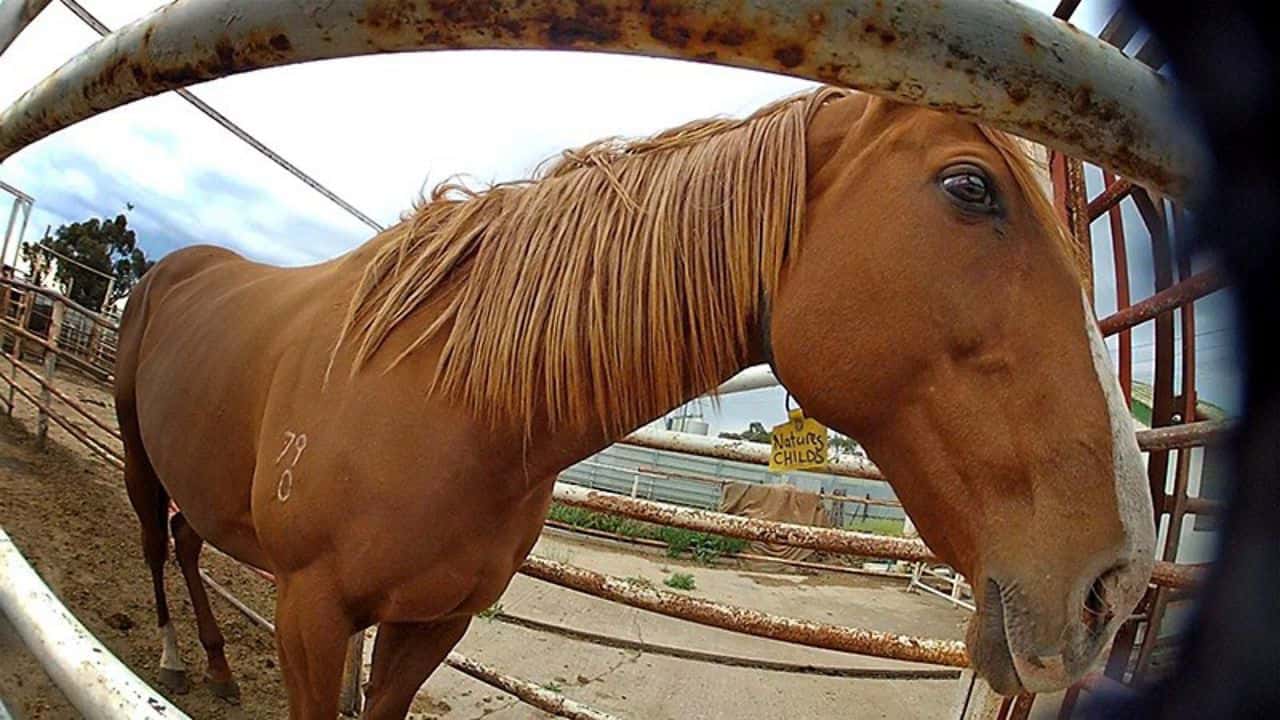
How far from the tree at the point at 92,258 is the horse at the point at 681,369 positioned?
9.88m

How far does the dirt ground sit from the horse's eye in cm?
260

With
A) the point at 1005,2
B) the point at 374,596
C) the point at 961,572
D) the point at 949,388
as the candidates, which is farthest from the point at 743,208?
the point at 374,596

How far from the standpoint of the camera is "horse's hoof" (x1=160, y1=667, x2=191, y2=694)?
8.63ft

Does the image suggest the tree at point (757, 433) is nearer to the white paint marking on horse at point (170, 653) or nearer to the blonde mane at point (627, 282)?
the blonde mane at point (627, 282)

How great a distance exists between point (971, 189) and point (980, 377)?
0.86 feet

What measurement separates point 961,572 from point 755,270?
21.6 inches

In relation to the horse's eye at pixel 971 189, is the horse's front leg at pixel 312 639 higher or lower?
lower

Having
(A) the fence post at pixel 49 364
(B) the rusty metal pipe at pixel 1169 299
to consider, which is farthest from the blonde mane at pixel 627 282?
(A) the fence post at pixel 49 364

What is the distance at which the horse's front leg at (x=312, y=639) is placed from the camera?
1.32 meters

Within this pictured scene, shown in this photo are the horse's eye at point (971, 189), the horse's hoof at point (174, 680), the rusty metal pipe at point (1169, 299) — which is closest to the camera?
the rusty metal pipe at point (1169, 299)

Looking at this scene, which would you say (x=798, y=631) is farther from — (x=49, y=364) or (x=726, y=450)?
(x=49, y=364)

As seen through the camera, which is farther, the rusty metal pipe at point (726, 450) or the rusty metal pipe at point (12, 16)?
the rusty metal pipe at point (726, 450)

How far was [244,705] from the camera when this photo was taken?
2.65m

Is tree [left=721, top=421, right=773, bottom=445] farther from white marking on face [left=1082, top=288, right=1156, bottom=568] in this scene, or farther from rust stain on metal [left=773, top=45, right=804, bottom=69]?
rust stain on metal [left=773, top=45, right=804, bottom=69]
